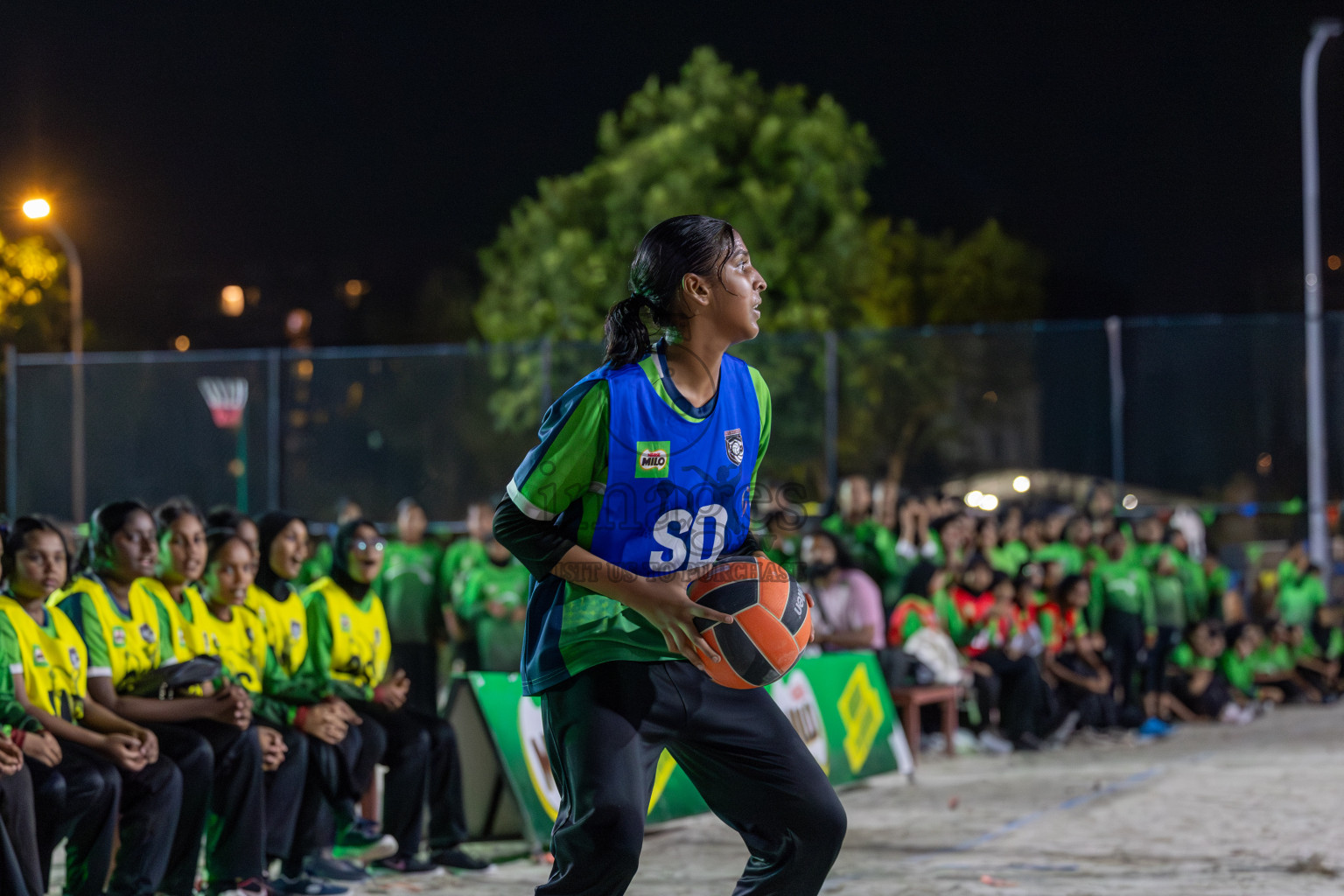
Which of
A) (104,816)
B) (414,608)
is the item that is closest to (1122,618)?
(414,608)

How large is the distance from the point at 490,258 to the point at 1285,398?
76.0 ft

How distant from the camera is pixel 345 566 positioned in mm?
7316

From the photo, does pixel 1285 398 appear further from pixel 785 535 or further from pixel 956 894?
pixel 956 894

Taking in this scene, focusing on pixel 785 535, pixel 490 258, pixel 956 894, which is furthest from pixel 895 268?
pixel 956 894

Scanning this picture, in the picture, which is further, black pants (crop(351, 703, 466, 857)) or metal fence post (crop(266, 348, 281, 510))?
metal fence post (crop(266, 348, 281, 510))

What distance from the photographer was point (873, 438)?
1739 centimetres

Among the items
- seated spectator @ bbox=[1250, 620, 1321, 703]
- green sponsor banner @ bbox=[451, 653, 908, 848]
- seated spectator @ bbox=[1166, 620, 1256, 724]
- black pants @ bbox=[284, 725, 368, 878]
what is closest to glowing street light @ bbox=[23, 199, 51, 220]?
green sponsor banner @ bbox=[451, 653, 908, 848]

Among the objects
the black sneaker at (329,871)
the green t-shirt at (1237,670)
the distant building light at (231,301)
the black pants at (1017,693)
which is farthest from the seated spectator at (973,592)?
the distant building light at (231,301)

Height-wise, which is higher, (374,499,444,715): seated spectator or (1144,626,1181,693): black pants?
(374,499,444,715): seated spectator

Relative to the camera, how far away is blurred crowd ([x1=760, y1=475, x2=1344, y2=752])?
11.2 metres

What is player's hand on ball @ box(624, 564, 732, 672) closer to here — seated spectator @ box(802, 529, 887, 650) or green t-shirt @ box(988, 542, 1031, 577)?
seated spectator @ box(802, 529, 887, 650)

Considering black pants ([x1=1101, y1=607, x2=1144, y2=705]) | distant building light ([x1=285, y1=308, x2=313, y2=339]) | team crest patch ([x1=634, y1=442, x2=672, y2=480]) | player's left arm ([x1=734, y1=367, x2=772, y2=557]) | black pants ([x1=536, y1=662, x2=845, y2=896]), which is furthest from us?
distant building light ([x1=285, y1=308, x2=313, y2=339])

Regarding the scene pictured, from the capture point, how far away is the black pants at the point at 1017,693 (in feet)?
38.0

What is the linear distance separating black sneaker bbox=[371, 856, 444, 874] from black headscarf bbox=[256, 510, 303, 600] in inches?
51.1
